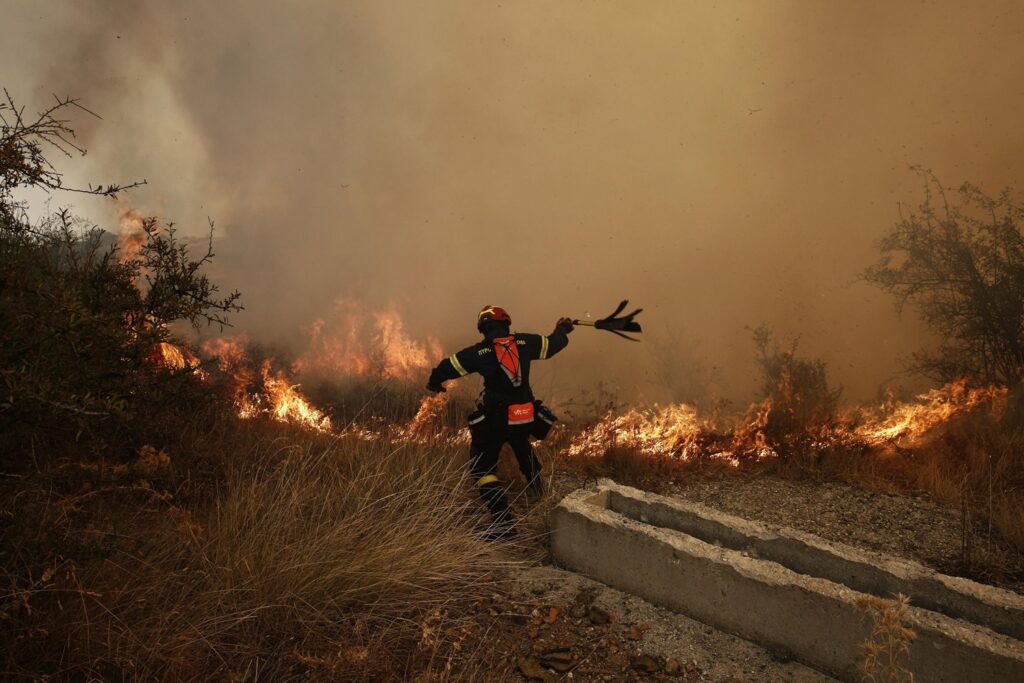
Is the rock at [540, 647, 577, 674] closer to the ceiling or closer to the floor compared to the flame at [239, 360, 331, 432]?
closer to the floor

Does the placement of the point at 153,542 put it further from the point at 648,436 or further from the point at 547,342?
the point at 648,436

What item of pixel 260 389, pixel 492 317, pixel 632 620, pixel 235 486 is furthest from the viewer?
pixel 260 389

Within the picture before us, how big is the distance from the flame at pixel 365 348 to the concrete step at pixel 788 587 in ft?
25.0

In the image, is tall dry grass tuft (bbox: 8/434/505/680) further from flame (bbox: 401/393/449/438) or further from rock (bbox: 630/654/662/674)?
flame (bbox: 401/393/449/438)

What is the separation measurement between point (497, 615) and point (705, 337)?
30.5 feet

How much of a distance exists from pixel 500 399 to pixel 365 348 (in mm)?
7956

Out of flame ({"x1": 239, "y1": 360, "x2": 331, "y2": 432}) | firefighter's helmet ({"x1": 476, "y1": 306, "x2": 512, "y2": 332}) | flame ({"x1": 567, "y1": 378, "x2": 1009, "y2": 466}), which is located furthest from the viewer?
flame ({"x1": 239, "y1": 360, "x2": 331, "y2": 432})

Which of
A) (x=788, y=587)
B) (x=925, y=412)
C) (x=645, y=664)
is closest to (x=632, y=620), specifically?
(x=645, y=664)

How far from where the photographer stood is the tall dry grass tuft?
2322 mm

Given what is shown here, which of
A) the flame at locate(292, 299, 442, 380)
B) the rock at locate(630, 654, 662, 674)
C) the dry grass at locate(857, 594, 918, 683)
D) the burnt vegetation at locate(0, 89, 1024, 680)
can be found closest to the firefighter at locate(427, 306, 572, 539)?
the burnt vegetation at locate(0, 89, 1024, 680)

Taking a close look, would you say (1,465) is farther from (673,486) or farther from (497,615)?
(673,486)

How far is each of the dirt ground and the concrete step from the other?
105mm

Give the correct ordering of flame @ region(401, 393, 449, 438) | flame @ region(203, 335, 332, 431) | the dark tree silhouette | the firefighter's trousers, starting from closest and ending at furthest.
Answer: the firefighter's trousers → flame @ region(401, 393, 449, 438) → the dark tree silhouette → flame @ region(203, 335, 332, 431)

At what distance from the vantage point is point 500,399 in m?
4.34
